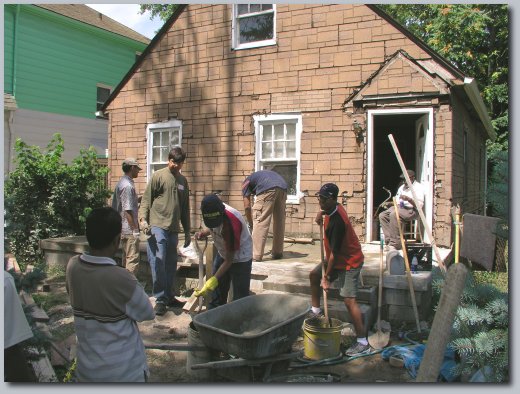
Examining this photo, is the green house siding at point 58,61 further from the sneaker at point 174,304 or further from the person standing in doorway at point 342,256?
the person standing in doorway at point 342,256

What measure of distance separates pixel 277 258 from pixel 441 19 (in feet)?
37.4

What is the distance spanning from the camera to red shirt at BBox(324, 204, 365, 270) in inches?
189

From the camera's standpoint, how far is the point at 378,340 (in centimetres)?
497

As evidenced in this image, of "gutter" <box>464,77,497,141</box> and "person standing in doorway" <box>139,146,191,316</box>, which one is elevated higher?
"gutter" <box>464,77,497,141</box>

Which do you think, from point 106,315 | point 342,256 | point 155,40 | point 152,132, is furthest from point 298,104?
point 106,315

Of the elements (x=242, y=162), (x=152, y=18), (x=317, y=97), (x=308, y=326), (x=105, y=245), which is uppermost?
(x=152, y=18)

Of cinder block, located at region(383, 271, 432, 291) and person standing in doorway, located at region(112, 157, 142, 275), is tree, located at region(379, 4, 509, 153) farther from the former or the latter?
person standing in doorway, located at region(112, 157, 142, 275)

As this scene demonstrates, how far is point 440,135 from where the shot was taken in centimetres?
820

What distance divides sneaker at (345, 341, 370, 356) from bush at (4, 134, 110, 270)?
21.9 feet

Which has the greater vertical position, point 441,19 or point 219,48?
point 441,19

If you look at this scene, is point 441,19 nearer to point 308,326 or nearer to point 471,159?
point 471,159

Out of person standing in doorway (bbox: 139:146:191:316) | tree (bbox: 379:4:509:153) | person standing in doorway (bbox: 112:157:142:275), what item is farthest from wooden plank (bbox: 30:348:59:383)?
tree (bbox: 379:4:509:153)

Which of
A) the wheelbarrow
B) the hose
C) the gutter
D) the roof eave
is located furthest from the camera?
the roof eave

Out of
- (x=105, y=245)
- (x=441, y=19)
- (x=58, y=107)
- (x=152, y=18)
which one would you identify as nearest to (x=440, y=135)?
(x=105, y=245)
